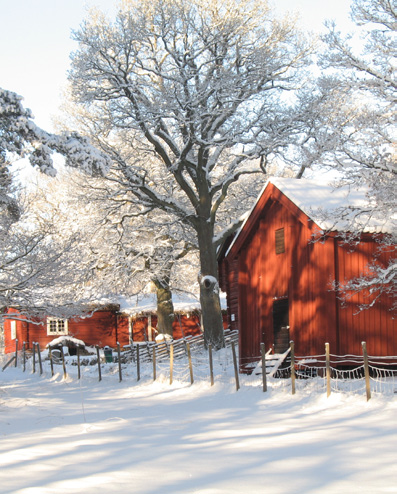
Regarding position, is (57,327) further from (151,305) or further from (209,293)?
(209,293)

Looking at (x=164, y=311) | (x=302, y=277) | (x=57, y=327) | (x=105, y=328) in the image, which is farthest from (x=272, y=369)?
(x=57, y=327)

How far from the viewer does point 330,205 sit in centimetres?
1695

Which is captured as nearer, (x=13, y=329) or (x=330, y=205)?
(x=330, y=205)

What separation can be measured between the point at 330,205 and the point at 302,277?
2.16m

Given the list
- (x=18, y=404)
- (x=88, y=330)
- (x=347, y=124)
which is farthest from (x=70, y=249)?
(x=88, y=330)

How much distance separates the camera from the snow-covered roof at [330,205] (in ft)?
47.5

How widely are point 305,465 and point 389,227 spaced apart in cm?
967

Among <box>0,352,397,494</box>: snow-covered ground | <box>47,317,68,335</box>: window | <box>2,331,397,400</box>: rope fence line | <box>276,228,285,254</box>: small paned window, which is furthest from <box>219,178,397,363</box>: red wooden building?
<box>47,317,68,335</box>: window

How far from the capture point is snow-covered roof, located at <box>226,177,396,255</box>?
14492 millimetres

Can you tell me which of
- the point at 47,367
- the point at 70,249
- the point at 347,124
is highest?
the point at 347,124

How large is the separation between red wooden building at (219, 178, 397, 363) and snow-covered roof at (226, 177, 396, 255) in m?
0.04

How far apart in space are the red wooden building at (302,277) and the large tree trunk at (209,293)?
392 centimetres

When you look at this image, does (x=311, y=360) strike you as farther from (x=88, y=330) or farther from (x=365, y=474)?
(x=88, y=330)

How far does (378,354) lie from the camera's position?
16.0 metres
